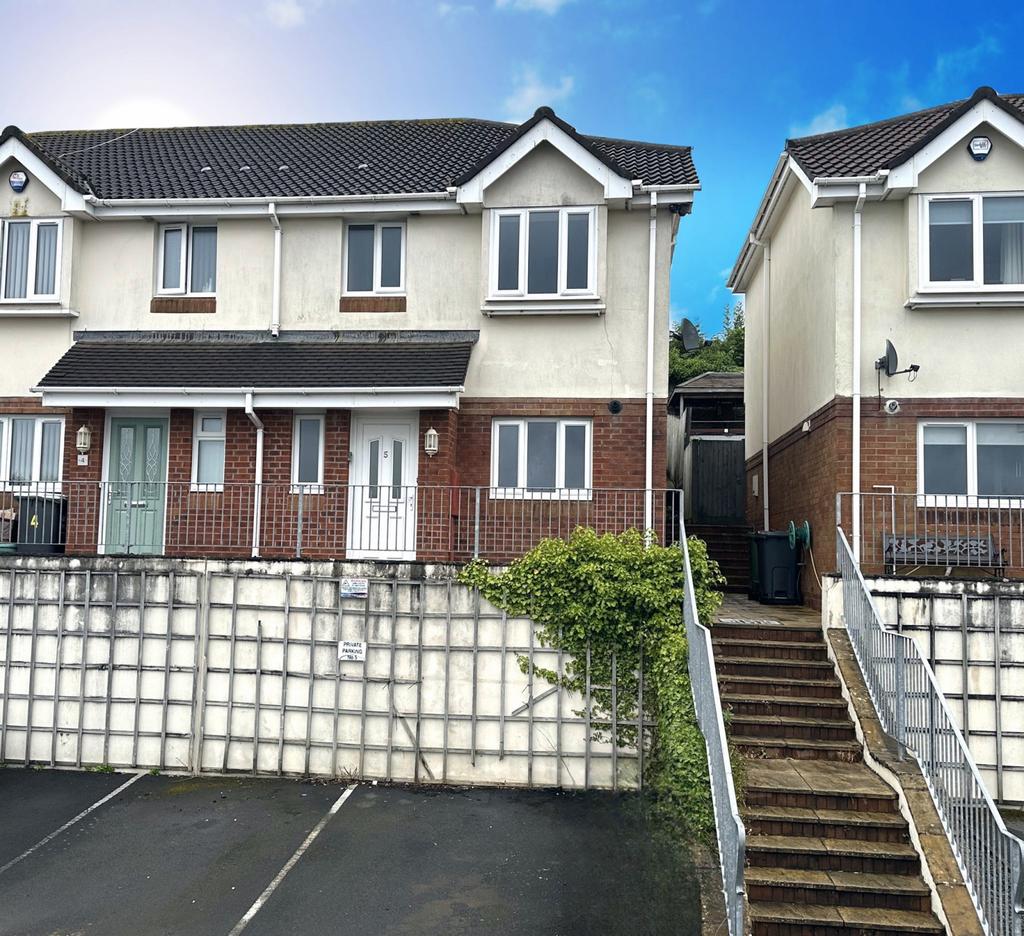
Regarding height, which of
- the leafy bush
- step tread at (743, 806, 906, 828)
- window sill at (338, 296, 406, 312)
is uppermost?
window sill at (338, 296, 406, 312)

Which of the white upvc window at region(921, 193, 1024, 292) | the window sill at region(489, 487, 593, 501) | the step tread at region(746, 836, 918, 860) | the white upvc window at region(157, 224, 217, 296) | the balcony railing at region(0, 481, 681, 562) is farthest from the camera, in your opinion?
the white upvc window at region(157, 224, 217, 296)

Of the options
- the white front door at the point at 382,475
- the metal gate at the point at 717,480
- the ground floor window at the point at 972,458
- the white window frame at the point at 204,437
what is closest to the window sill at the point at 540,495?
the white front door at the point at 382,475

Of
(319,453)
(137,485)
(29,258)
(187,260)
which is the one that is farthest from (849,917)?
(29,258)

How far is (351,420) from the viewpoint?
1239cm

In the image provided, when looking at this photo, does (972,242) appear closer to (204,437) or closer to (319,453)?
Result: (319,453)

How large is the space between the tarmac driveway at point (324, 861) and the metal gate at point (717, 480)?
9785mm

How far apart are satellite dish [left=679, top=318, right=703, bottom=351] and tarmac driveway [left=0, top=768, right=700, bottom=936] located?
7377 mm

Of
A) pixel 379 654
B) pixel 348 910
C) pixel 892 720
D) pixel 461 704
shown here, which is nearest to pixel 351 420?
pixel 379 654

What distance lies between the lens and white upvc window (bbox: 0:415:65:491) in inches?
514

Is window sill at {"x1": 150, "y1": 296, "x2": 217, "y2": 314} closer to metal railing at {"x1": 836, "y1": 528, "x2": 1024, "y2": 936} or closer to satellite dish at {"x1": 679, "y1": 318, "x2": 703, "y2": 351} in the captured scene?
satellite dish at {"x1": 679, "y1": 318, "x2": 703, "y2": 351}

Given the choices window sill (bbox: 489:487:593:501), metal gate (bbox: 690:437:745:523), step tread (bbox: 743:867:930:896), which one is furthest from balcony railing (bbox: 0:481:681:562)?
metal gate (bbox: 690:437:745:523)

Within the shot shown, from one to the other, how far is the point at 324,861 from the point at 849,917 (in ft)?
14.9

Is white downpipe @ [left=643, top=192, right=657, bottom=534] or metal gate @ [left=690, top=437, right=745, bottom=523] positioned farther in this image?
metal gate @ [left=690, top=437, right=745, bottom=523]

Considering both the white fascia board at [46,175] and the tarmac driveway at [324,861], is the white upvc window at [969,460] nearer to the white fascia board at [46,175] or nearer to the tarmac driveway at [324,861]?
the tarmac driveway at [324,861]
